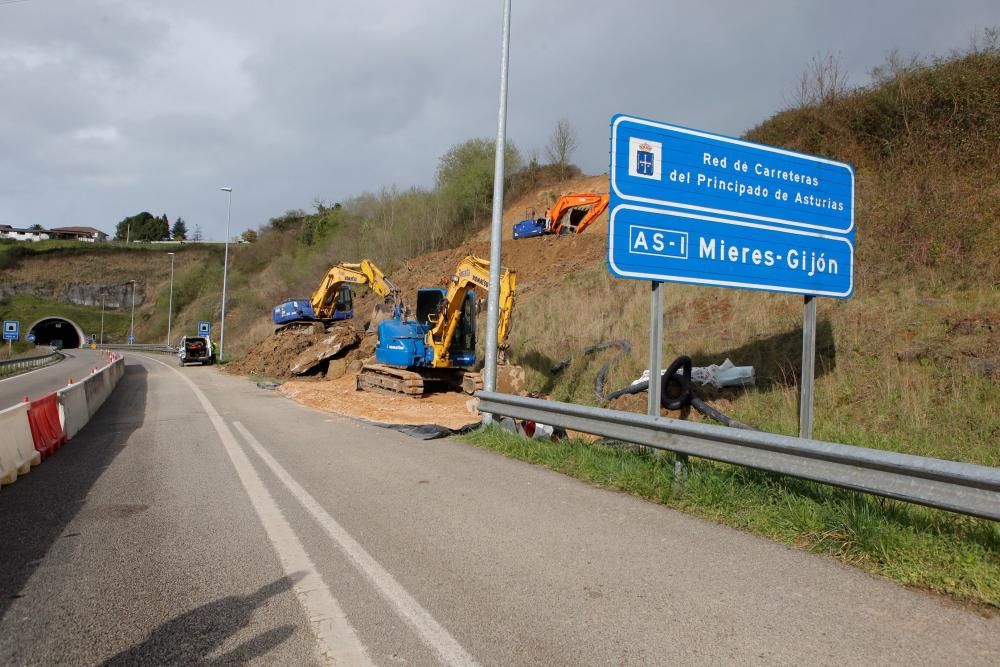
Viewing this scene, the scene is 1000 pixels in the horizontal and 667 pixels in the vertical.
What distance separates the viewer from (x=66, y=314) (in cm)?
9688

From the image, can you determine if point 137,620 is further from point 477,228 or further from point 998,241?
point 477,228

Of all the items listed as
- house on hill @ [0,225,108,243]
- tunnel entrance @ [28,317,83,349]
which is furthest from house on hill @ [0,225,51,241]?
tunnel entrance @ [28,317,83,349]

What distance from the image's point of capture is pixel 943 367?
29.3 feet

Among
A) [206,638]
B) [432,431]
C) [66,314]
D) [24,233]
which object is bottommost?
[206,638]

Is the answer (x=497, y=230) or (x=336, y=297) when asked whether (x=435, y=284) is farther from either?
(x=497, y=230)

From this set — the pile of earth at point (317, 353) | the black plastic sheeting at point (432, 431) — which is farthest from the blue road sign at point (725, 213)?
the pile of earth at point (317, 353)

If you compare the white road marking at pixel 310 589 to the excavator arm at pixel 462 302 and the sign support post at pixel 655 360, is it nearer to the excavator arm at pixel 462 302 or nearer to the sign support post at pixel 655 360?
the sign support post at pixel 655 360

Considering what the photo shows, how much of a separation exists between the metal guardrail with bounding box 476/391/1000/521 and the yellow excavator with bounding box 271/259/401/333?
1449 cm

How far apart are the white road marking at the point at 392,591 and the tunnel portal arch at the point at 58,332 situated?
10241 centimetres

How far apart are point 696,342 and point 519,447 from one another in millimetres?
5738

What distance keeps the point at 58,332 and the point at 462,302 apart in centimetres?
10631

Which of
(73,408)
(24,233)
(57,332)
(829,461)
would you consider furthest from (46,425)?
(24,233)

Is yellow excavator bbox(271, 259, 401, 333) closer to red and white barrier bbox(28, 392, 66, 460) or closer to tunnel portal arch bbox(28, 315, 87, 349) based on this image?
red and white barrier bbox(28, 392, 66, 460)

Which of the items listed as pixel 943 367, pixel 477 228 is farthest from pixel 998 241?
pixel 477 228
